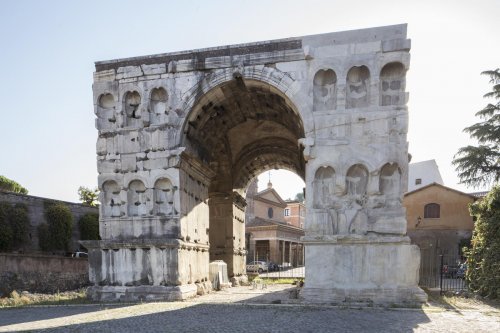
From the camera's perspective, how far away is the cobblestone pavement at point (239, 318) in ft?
21.5

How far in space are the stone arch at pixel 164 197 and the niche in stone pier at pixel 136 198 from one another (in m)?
0.35

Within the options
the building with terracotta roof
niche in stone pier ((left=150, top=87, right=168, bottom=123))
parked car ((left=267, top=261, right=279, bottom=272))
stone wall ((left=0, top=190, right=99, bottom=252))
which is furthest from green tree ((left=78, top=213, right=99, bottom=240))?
the building with terracotta roof

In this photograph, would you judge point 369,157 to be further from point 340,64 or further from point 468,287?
point 468,287

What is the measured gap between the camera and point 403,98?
30.6ft

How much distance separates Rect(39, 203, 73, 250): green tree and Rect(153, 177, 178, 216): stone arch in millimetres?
11838

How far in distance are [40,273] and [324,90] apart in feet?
45.8

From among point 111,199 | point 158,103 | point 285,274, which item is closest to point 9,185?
point 285,274

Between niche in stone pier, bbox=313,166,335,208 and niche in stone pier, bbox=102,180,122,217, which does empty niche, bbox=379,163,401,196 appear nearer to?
niche in stone pier, bbox=313,166,335,208

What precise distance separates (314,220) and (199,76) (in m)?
5.08

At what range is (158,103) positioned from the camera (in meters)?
10.8

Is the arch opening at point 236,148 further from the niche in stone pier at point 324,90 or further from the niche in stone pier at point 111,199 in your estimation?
the niche in stone pier at point 111,199

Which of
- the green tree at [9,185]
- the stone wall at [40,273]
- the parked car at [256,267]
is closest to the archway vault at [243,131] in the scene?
the stone wall at [40,273]

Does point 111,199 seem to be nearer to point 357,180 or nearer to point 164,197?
point 164,197

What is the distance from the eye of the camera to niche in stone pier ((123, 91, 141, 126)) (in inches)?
426
